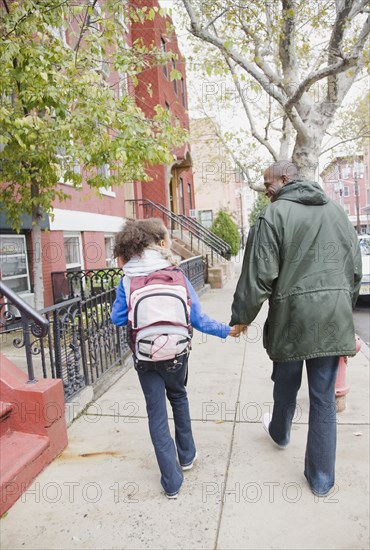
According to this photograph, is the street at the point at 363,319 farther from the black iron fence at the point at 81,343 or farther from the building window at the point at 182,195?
the building window at the point at 182,195

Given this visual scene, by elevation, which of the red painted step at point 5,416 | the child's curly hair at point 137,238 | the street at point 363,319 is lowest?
the street at point 363,319

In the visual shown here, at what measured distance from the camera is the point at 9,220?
631 centimetres

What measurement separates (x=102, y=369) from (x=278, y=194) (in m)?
2.92

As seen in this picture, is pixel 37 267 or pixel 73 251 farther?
pixel 73 251

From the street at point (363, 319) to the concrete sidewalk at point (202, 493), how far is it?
371cm

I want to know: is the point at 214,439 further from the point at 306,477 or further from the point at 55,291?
the point at 55,291

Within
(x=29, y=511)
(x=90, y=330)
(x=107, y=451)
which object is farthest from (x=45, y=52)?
(x=29, y=511)

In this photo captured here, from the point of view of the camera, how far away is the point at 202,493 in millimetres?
2654

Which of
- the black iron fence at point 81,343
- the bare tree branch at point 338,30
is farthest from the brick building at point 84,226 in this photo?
the bare tree branch at point 338,30

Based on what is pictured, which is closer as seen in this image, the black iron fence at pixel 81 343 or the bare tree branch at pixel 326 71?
the black iron fence at pixel 81 343

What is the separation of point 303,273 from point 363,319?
7127 millimetres

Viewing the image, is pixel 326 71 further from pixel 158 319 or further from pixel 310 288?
pixel 158 319

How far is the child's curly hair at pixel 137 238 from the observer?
243 centimetres

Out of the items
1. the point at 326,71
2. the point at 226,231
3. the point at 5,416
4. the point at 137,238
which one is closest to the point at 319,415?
the point at 137,238
